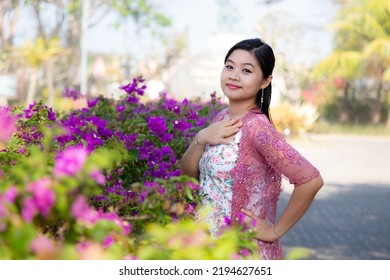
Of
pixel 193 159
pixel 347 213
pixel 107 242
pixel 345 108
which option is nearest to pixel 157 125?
pixel 193 159

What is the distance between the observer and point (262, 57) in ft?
10.0

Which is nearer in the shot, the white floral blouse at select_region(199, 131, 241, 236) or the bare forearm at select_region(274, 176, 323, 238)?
the bare forearm at select_region(274, 176, 323, 238)

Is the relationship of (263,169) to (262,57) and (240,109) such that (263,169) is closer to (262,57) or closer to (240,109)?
(240,109)

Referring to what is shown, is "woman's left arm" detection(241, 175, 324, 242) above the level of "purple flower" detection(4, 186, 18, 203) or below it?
below

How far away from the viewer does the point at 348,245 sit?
7824 millimetres

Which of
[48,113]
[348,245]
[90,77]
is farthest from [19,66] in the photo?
[48,113]

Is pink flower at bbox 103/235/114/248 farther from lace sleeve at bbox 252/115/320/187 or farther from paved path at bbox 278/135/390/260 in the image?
paved path at bbox 278/135/390/260

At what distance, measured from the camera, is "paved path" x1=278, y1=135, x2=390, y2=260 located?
25.1 ft

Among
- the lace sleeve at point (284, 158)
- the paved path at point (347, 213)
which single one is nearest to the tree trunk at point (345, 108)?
the paved path at point (347, 213)

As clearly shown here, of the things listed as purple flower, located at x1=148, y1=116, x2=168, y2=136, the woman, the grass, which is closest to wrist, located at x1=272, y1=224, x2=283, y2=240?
the woman

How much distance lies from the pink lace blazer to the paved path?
4042 millimetres

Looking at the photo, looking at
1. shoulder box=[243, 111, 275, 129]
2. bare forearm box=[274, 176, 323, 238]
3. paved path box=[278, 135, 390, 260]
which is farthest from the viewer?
paved path box=[278, 135, 390, 260]

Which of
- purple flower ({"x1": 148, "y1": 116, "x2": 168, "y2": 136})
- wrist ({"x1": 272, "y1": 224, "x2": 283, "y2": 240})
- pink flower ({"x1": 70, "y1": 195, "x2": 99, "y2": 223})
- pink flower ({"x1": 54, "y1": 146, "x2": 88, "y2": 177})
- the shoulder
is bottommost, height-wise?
wrist ({"x1": 272, "y1": 224, "x2": 283, "y2": 240})
